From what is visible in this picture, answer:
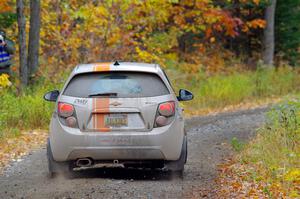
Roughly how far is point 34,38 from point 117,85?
11.1 m

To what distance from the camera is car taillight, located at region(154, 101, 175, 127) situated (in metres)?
10.1

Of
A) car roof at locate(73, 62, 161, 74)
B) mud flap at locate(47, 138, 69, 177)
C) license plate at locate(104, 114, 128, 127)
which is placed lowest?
mud flap at locate(47, 138, 69, 177)

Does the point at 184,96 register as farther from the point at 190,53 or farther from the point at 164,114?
the point at 190,53

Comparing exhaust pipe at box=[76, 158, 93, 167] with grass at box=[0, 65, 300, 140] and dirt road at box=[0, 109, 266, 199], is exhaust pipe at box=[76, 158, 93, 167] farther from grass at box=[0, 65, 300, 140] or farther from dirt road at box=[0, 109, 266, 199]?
grass at box=[0, 65, 300, 140]

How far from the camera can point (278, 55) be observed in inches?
1267

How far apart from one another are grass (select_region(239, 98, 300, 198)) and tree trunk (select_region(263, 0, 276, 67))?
55.8 ft

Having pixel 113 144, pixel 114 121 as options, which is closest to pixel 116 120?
pixel 114 121

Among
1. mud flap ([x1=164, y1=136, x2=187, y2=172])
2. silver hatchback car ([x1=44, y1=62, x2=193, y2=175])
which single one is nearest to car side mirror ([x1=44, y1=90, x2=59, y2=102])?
silver hatchback car ([x1=44, y1=62, x2=193, y2=175])

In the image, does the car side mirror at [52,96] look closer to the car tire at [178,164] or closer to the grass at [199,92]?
the car tire at [178,164]

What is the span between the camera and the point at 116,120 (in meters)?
10.0

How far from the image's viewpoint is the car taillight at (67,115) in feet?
32.9

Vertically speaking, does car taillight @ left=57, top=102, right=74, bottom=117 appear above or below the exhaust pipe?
above

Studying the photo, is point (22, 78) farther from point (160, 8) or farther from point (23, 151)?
point (160, 8)

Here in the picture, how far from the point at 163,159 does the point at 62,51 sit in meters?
13.9
